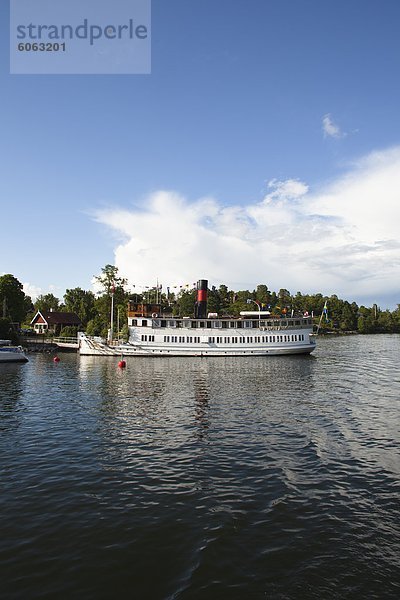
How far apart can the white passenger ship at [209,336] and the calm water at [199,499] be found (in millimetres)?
39663

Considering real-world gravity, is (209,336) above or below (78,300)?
below

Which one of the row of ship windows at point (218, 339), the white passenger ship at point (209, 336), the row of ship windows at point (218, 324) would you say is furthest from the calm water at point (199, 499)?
the row of ship windows at point (218, 324)

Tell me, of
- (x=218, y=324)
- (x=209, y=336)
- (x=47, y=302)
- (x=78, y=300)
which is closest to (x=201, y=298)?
(x=218, y=324)

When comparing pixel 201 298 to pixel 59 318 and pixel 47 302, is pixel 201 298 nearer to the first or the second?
pixel 59 318

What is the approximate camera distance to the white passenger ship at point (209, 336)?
7050cm

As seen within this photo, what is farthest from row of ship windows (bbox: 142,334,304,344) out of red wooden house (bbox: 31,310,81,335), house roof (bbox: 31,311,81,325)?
house roof (bbox: 31,311,81,325)

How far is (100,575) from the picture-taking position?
10008 millimetres

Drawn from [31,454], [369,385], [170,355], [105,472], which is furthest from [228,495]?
[170,355]

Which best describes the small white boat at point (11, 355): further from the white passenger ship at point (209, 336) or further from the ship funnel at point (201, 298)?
the ship funnel at point (201, 298)

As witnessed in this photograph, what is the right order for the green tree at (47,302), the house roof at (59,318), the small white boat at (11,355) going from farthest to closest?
the green tree at (47,302) → the house roof at (59,318) → the small white boat at (11,355)

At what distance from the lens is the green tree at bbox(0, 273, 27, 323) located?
92.0 m

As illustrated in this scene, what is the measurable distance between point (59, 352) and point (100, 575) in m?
78.5

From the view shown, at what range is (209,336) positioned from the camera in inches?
2805

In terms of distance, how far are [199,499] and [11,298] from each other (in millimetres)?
91543
